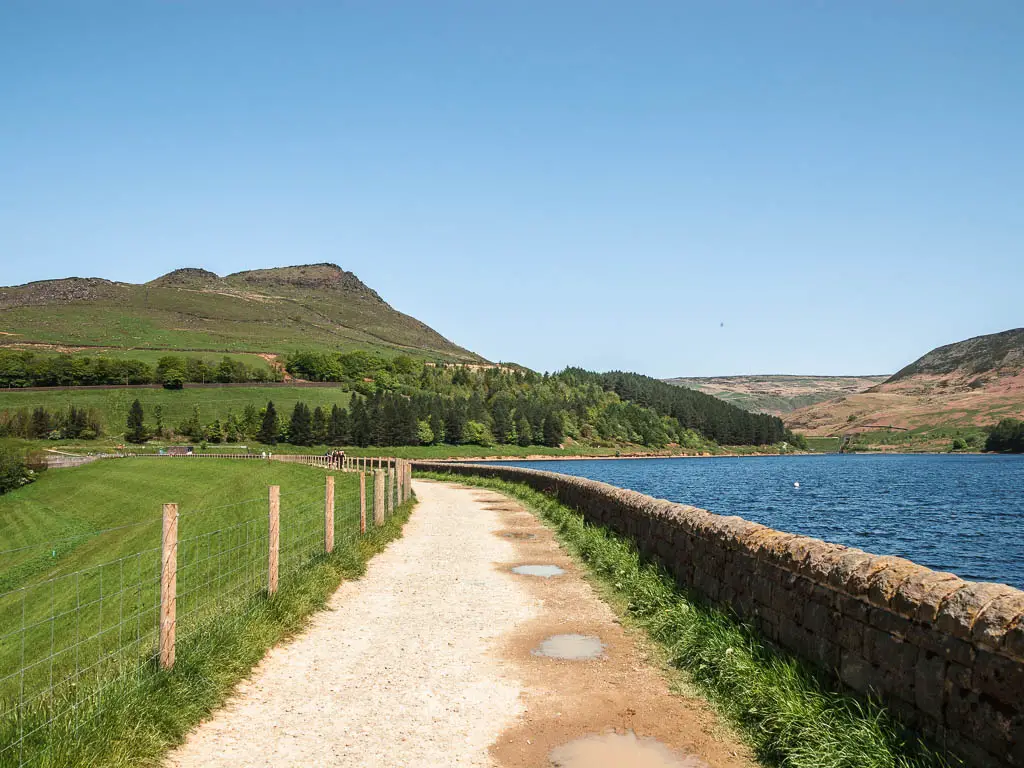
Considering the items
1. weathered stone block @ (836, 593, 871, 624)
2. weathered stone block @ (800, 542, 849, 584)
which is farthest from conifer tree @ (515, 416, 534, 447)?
weathered stone block @ (836, 593, 871, 624)

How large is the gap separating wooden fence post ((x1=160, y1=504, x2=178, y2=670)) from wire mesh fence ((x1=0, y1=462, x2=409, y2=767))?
43 mm

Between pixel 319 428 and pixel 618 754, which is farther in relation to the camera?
pixel 319 428

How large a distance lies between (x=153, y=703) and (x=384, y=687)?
212 cm

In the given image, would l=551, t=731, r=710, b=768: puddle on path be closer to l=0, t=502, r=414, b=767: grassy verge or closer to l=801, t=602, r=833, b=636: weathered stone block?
l=801, t=602, r=833, b=636: weathered stone block

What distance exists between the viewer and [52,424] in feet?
362

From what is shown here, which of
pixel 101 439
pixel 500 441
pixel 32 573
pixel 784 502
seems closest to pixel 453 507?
pixel 32 573

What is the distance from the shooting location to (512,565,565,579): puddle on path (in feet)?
47.1

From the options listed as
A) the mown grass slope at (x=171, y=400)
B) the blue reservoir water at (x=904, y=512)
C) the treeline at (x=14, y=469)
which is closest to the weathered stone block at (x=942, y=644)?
the blue reservoir water at (x=904, y=512)

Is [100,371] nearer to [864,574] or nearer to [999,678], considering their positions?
[864,574]

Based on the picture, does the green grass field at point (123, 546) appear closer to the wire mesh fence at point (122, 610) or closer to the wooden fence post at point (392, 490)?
the wire mesh fence at point (122, 610)

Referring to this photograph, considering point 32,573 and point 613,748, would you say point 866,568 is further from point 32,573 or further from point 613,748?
point 32,573

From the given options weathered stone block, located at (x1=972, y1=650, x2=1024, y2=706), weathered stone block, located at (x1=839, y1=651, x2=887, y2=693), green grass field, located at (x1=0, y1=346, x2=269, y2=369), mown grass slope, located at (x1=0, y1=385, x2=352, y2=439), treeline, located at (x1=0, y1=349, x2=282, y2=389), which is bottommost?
weathered stone block, located at (x1=839, y1=651, x2=887, y2=693)

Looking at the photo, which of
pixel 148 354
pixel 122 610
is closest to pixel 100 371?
pixel 148 354

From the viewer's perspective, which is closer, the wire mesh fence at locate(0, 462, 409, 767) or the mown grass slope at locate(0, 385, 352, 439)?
the wire mesh fence at locate(0, 462, 409, 767)
